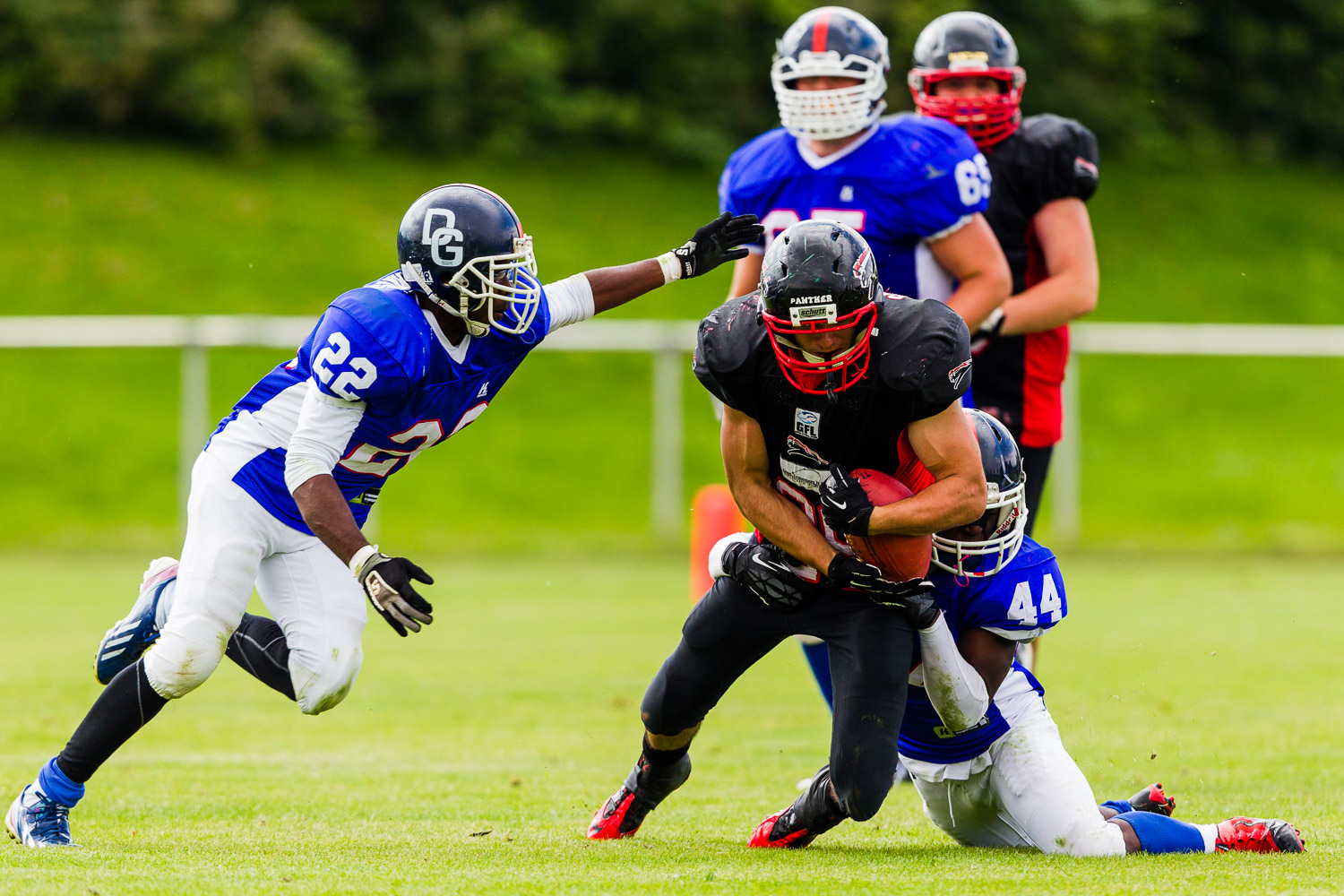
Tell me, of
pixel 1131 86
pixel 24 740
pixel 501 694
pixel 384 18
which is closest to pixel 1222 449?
pixel 1131 86

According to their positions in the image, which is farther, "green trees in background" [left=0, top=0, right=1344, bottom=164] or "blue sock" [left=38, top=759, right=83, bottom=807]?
"green trees in background" [left=0, top=0, right=1344, bottom=164]

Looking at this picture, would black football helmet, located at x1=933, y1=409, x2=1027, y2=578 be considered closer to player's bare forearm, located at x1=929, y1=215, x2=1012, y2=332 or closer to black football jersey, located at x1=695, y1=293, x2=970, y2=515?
black football jersey, located at x1=695, y1=293, x2=970, y2=515

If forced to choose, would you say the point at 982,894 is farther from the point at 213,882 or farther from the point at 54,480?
the point at 54,480

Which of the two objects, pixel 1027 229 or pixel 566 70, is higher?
pixel 1027 229

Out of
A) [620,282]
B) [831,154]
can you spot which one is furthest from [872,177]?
[620,282]

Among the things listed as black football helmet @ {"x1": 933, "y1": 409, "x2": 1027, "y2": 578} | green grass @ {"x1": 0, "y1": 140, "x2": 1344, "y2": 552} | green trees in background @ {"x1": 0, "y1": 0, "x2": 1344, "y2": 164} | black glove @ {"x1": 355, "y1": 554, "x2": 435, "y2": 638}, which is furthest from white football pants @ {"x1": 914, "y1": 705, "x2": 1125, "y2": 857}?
green trees in background @ {"x1": 0, "y1": 0, "x2": 1344, "y2": 164}

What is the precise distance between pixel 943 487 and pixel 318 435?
59.2 inches

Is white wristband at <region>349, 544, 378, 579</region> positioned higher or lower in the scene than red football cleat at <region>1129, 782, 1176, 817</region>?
higher

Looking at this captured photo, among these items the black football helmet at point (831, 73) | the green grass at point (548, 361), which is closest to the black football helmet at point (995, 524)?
the black football helmet at point (831, 73)

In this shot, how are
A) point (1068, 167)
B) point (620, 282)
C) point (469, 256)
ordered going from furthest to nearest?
point (1068, 167) < point (620, 282) < point (469, 256)

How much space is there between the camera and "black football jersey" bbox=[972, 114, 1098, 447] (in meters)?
5.50

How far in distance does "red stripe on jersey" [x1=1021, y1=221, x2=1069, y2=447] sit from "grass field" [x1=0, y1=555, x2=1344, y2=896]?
1.05 meters

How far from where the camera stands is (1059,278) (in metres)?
5.43

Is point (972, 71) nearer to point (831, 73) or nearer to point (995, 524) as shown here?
point (831, 73)
